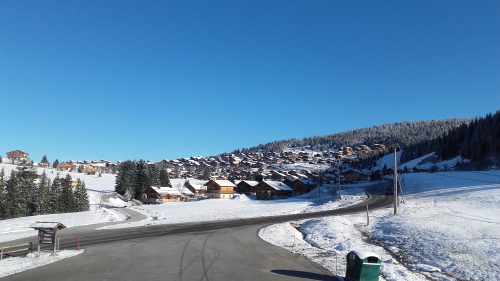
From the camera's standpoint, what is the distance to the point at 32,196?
7631 centimetres

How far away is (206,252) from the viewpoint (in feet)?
67.8

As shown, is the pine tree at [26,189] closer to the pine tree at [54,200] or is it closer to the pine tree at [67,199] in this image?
the pine tree at [54,200]

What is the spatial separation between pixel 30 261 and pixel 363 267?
54.9 ft

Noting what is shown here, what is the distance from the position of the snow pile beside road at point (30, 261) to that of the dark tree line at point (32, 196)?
58.6m

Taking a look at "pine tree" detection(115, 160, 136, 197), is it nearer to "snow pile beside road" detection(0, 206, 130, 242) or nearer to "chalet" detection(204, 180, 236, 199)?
"chalet" detection(204, 180, 236, 199)

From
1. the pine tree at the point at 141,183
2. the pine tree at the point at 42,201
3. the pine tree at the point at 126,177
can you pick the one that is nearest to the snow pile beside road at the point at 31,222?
the pine tree at the point at 42,201

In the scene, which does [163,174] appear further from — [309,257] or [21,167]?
[309,257]

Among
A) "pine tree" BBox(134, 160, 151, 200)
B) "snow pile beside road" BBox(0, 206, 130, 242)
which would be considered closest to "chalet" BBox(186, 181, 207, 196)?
"pine tree" BBox(134, 160, 151, 200)

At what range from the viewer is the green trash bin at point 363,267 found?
43.7 feet

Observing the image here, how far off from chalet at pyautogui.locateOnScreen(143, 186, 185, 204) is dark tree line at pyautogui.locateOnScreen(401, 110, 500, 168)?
3284 inches

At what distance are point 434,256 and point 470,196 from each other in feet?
118

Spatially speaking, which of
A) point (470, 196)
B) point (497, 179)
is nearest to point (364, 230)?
point (470, 196)

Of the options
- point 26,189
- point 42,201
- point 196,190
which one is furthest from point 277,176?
point 26,189

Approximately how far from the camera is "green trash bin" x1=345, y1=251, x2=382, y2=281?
43.7 feet
